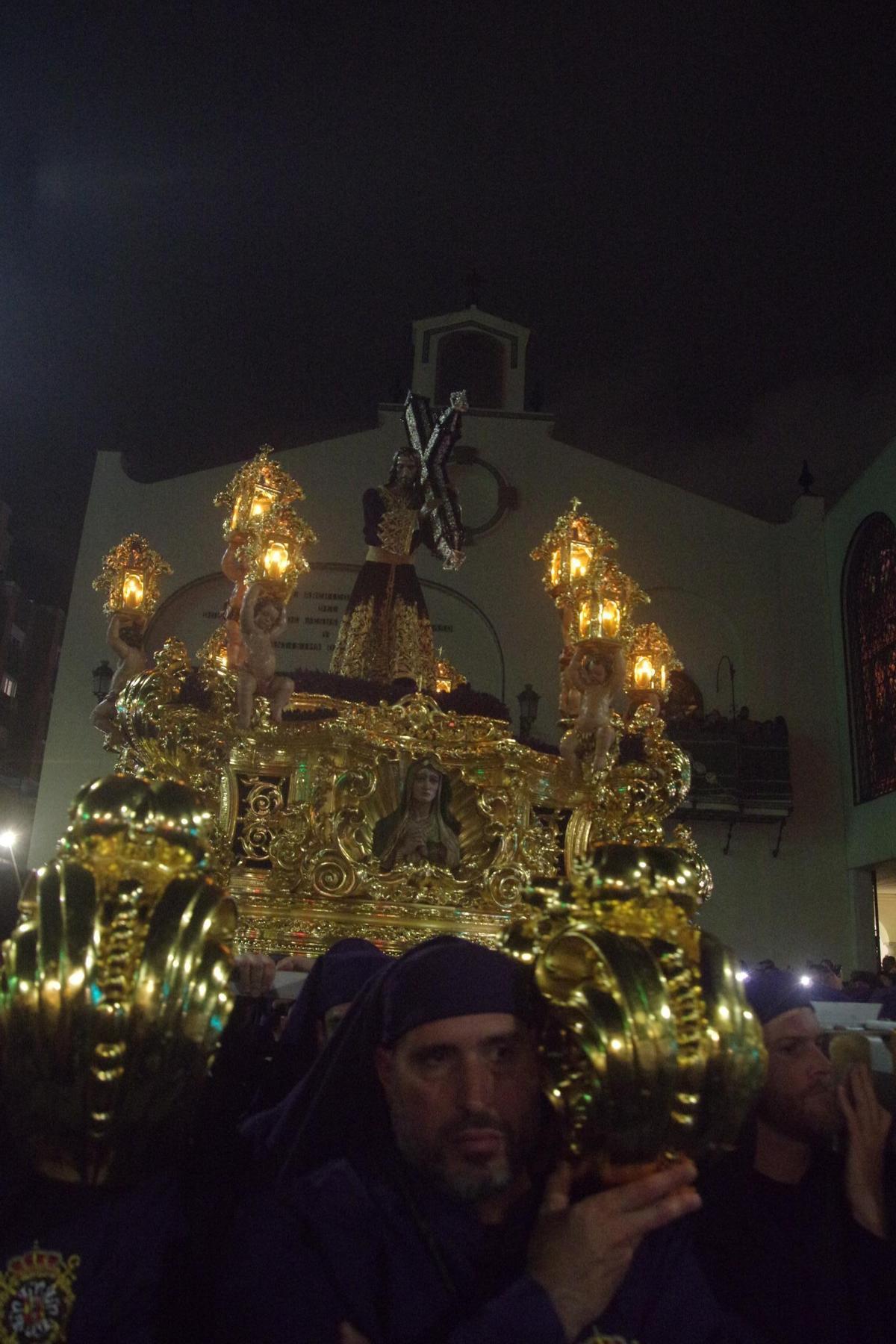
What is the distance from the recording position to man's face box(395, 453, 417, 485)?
8.12 meters

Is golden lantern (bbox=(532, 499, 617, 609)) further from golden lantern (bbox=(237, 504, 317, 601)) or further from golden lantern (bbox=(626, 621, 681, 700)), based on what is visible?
golden lantern (bbox=(237, 504, 317, 601))

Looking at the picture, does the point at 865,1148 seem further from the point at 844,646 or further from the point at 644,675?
the point at 844,646

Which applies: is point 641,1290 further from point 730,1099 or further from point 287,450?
point 287,450

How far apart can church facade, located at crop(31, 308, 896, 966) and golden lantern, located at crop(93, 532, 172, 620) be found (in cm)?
868

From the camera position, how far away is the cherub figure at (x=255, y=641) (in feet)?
17.4

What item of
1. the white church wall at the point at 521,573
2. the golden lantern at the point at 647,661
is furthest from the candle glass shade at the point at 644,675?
the white church wall at the point at 521,573

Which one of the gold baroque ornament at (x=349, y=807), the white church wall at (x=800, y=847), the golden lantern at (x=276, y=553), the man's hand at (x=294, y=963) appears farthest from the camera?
the white church wall at (x=800, y=847)

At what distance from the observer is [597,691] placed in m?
5.34

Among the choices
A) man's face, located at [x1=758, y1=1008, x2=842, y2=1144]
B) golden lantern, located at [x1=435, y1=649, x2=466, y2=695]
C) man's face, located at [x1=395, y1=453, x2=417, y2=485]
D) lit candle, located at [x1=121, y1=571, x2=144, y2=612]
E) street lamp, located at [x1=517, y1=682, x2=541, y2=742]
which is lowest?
man's face, located at [x1=758, y1=1008, x2=842, y2=1144]

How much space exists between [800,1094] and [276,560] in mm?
4375

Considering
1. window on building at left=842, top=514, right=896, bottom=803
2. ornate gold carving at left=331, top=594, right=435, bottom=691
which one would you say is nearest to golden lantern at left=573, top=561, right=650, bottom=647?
ornate gold carving at left=331, top=594, right=435, bottom=691

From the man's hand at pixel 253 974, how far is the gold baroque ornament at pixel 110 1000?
1.67 m

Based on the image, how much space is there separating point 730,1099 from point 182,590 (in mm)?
15078

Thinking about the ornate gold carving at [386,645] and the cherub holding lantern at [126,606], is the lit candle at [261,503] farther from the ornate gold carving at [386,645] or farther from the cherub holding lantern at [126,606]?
the ornate gold carving at [386,645]
